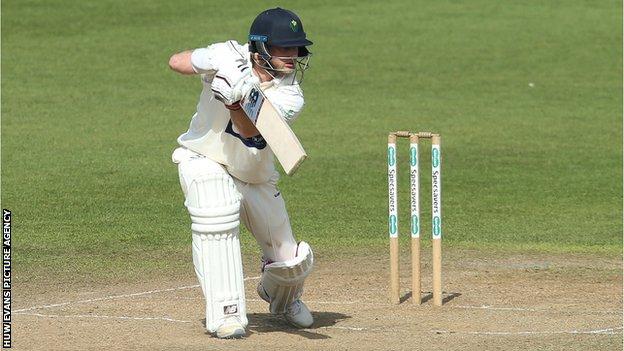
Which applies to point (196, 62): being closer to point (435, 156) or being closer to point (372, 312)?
point (435, 156)

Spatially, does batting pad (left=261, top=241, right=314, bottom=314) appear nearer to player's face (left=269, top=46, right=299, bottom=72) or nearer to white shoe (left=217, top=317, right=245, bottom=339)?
white shoe (left=217, top=317, right=245, bottom=339)

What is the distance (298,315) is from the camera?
820cm

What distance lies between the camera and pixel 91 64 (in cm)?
2239

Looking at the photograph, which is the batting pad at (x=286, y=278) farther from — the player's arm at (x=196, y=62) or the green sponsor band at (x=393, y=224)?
the player's arm at (x=196, y=62)

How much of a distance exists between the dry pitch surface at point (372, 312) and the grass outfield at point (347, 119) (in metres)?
1.07

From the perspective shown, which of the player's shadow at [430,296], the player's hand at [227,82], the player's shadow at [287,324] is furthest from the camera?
the player's shadow at [430,296]

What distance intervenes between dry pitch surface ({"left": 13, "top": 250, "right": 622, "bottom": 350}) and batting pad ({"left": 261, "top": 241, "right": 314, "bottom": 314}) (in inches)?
6.9

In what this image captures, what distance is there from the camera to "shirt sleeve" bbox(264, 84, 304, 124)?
7.45 metres

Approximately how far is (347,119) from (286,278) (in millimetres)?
10905

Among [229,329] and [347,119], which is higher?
[347,119]

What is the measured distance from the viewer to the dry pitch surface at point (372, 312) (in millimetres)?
7559

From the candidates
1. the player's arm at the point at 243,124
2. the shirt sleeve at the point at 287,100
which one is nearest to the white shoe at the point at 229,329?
the player's arm at the point at 243,124

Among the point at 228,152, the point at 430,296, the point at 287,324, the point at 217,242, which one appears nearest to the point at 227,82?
the point at 228,152

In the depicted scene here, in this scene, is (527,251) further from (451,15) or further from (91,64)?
(451,15)
